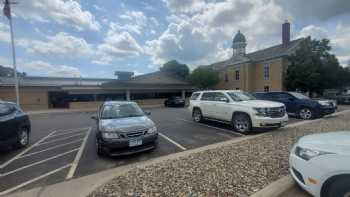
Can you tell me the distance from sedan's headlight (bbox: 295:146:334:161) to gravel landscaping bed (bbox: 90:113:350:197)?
0.72 metres

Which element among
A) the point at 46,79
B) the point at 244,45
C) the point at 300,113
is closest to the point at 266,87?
the point at 244,45

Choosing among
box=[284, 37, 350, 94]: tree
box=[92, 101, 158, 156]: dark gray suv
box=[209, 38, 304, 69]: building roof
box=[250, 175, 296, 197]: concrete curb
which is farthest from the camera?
box=[209, 38, 304, 69]: building roof

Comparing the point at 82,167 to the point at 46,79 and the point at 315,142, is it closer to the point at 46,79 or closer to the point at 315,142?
the point at 315,142

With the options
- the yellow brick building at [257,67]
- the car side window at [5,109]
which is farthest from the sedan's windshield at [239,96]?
the yellow brick building at [257,67]

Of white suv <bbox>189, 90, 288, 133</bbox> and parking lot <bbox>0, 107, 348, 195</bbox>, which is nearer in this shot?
parking lot <bbox>0, 107, 348, 195</bbox>

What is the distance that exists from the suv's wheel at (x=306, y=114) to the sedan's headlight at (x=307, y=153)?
9508 millimetres

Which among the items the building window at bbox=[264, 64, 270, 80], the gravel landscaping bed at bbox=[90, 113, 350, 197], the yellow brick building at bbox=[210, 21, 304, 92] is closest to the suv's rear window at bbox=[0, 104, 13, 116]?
the gravel landscaping bed at bbox=[90, 113, 350, 197]

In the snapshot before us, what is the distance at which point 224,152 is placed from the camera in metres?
4.54

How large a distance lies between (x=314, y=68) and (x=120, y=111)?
2075 cm

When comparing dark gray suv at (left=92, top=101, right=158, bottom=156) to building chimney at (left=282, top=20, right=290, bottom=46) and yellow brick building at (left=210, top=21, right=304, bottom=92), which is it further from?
building chimney at (left=282, top=20, right=290, bottom=46)

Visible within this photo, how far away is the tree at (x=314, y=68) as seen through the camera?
18.3 meters

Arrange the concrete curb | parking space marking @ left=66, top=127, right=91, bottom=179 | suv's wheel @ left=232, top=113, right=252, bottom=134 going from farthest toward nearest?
suv's wheel @ left=232, top=113, right=252, bottom=134 → parking space marking @ left=66, top=127, right=91, bottom=179 → the concrete curb

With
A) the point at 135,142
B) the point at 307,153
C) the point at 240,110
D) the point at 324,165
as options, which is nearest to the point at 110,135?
the point at 135,142

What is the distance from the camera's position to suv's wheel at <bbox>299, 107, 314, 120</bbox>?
33.6ft
